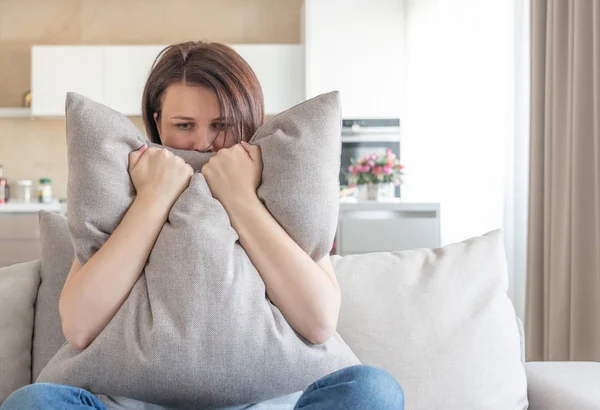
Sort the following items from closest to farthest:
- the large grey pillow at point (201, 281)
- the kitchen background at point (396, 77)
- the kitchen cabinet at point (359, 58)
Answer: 1. the large grey pillow at point (201, 281)
2. the kitchen background at point (396, 77)
3. the kitchen cabinet at point (359, 58)

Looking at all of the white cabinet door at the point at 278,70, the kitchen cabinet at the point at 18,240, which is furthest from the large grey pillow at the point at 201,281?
the white cabinet door at the point at 278,70

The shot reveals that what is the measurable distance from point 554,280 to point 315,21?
293 centimetres

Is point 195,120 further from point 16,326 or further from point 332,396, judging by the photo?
point 332,396

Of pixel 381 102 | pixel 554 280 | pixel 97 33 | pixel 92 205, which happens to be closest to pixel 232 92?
pixel 92 205

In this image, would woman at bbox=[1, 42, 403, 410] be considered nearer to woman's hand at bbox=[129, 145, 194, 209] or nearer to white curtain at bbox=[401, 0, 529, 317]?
woman's hand at bbox=[129, 145, 194, 209]

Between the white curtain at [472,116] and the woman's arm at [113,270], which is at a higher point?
the white curtain at [472,116]

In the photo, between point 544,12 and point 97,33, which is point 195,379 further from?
point 97,33

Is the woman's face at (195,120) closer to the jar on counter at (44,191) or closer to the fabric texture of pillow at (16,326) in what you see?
the fabric texture of pillow at (16,326)

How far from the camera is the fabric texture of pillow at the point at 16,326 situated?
4.68ft

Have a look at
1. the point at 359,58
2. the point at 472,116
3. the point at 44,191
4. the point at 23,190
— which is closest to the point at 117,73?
the point at 44,191

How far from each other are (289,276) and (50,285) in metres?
0.51

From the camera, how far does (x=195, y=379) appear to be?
1152 mm

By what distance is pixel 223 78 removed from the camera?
1541mm

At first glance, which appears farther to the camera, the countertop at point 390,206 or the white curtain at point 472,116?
the countertop at point 390,206
